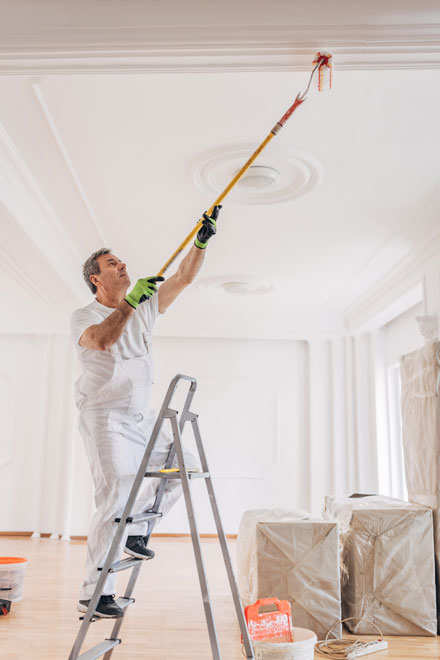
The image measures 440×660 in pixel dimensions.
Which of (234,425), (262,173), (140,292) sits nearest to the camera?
(140,292)

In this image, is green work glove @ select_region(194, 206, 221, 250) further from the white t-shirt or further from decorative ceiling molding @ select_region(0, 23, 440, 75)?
decorative ceiling molding @ select_region(0, 23, 440, 75)

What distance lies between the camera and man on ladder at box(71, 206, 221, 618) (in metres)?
2.13

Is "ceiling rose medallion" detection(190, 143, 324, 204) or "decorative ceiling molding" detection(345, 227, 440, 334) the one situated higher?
"ceiling rose medallion" detection(190, 143, 324, 204)

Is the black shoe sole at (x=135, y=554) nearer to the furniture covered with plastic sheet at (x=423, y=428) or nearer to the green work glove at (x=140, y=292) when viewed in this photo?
the green work glove at (x=140, y=292)

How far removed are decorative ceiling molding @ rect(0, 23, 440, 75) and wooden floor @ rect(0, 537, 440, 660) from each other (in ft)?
7.94

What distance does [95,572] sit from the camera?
2121 millimetres

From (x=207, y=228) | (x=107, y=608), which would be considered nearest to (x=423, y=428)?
(x=207, y=228)

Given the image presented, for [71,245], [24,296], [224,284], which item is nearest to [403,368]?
[224,284]

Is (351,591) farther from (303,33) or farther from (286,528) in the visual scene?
(303,33)

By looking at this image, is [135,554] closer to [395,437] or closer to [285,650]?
[285,650]

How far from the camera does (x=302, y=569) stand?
9.64 ft

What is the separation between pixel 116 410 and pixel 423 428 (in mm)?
2006

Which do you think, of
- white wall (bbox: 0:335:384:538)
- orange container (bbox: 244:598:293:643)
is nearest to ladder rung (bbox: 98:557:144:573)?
orange container (bbox: 244:598:293:643)

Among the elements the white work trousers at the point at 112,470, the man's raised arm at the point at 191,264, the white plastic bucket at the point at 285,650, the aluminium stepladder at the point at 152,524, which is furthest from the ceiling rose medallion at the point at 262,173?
the white plastic bucket at the point at 285,650
